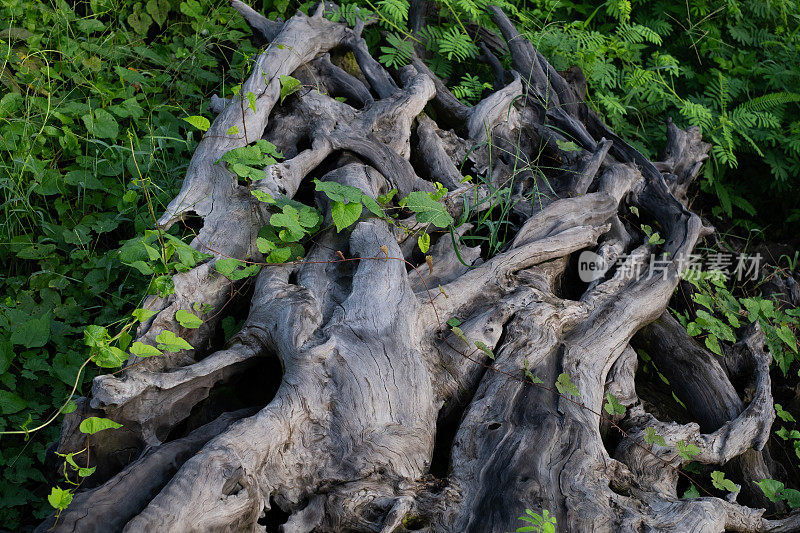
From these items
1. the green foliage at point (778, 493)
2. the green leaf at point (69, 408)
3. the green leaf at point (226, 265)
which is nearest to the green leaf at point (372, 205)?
the green leaf at point (226, 265)

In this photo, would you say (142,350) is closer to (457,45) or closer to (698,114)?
(457,45)

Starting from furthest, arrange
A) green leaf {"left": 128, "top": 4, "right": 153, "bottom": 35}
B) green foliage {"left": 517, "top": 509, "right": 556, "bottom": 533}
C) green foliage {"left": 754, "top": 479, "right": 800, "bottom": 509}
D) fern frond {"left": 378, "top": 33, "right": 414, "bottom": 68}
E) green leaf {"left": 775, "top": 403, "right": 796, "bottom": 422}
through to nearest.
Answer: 1. green leaf {"left": 128, "top": 4, "right": 153, "bottom": 35}
2. fern frond {"left": 378, "top": 33, "right": 414, "bottom": 68}
3. green leaf {"left": 775, "top": 403, "right": 796, "bottom": 422}
4. green foliage {"left": 754, "top": 479, "right": 800, "bottom": 509}
5. green foliage {"left": 517, "top": 509, "right": 556, "bottom": 533}

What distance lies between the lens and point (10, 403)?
302 cm

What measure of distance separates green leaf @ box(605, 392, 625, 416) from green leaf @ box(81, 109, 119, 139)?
147 inches

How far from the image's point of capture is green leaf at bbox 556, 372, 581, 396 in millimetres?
3076

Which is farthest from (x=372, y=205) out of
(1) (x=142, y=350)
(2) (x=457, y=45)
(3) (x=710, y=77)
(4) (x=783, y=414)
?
(3) (x=710, y=77)

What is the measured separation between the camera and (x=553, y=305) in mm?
3611

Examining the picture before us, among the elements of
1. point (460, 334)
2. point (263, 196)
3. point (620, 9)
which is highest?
point (620, 9)

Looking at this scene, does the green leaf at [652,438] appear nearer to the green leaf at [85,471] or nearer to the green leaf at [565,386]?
the green leaf at [565,386]

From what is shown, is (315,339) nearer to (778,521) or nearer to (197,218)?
(197,218)

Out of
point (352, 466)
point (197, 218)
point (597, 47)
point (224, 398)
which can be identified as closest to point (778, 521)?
point (352, 466)

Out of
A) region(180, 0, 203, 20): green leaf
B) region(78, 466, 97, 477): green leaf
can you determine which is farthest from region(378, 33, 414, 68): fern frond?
region(78, 466, 97, 477): green leaf

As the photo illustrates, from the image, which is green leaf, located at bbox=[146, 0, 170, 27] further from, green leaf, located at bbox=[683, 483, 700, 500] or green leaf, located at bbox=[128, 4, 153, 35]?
green leaf, located at bbox=[683, 483, 700, 500]

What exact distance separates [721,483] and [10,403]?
11.9ft
